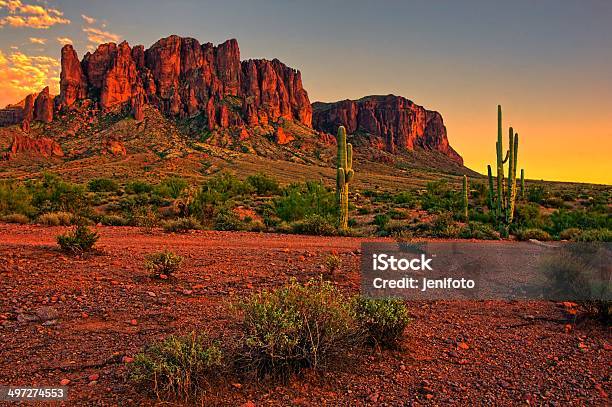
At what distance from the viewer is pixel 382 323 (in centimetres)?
480

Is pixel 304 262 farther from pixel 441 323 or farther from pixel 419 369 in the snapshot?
pixel 419 369

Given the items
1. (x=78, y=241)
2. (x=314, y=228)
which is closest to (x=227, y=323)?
(x=78, y=241)

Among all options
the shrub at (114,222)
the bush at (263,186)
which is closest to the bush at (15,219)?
the shrub at (114,222)

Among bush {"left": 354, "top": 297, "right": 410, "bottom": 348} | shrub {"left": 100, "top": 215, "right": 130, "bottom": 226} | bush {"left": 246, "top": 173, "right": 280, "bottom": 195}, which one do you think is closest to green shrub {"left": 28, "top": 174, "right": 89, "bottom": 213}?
shrub {"left": 100, "top": 215, "right": 130, "bottom": 226}

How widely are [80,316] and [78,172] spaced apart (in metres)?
67.7

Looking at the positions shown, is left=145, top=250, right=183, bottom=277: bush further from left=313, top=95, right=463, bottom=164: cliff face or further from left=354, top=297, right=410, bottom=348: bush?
left=313, top=95, right=463, bottom=164: cliff face

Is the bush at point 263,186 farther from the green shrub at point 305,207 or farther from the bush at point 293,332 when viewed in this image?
the bush at point 293,332

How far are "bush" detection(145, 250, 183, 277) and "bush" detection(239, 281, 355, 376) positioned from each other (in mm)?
3723

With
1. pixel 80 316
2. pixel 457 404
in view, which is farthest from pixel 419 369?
pixel 80 316

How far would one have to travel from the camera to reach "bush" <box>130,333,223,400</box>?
3.59 metres

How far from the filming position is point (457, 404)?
146 inches

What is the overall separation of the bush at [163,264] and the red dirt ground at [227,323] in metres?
0.21

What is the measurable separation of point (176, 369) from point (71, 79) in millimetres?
143383

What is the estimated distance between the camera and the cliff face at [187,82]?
117 m
